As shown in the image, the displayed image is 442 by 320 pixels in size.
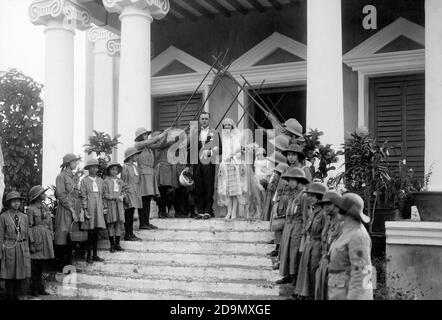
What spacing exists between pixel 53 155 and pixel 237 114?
3.98 metres

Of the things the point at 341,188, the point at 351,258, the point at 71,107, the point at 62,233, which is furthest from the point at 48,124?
the point at 351,258

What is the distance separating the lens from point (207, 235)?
31.8 feet

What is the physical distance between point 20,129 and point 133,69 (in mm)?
4251

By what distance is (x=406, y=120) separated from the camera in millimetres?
12141

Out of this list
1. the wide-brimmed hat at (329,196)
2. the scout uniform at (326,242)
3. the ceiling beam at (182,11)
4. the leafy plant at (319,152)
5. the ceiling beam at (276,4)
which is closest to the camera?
the wide-brimmed hat at (329,196)

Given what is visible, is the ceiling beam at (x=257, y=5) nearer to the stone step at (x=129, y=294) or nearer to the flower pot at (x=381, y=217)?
the flower pot at (x=381, y=217)

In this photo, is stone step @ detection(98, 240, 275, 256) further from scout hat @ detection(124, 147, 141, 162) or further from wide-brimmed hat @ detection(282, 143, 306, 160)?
wide-brimmed hat @ detection(282, 143, 306, 160)

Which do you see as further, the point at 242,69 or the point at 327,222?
the point at 242,69

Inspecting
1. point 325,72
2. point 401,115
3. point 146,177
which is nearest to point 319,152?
point 325,72

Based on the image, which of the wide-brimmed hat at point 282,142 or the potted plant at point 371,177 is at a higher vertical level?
the wide-brimmed hat at point 282,142

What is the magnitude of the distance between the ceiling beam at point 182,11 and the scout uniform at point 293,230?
6.69 metres

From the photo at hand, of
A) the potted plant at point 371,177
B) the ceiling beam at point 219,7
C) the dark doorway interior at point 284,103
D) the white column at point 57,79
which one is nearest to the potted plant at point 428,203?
the potted plant at point 371,177

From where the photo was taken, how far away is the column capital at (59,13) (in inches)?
473
